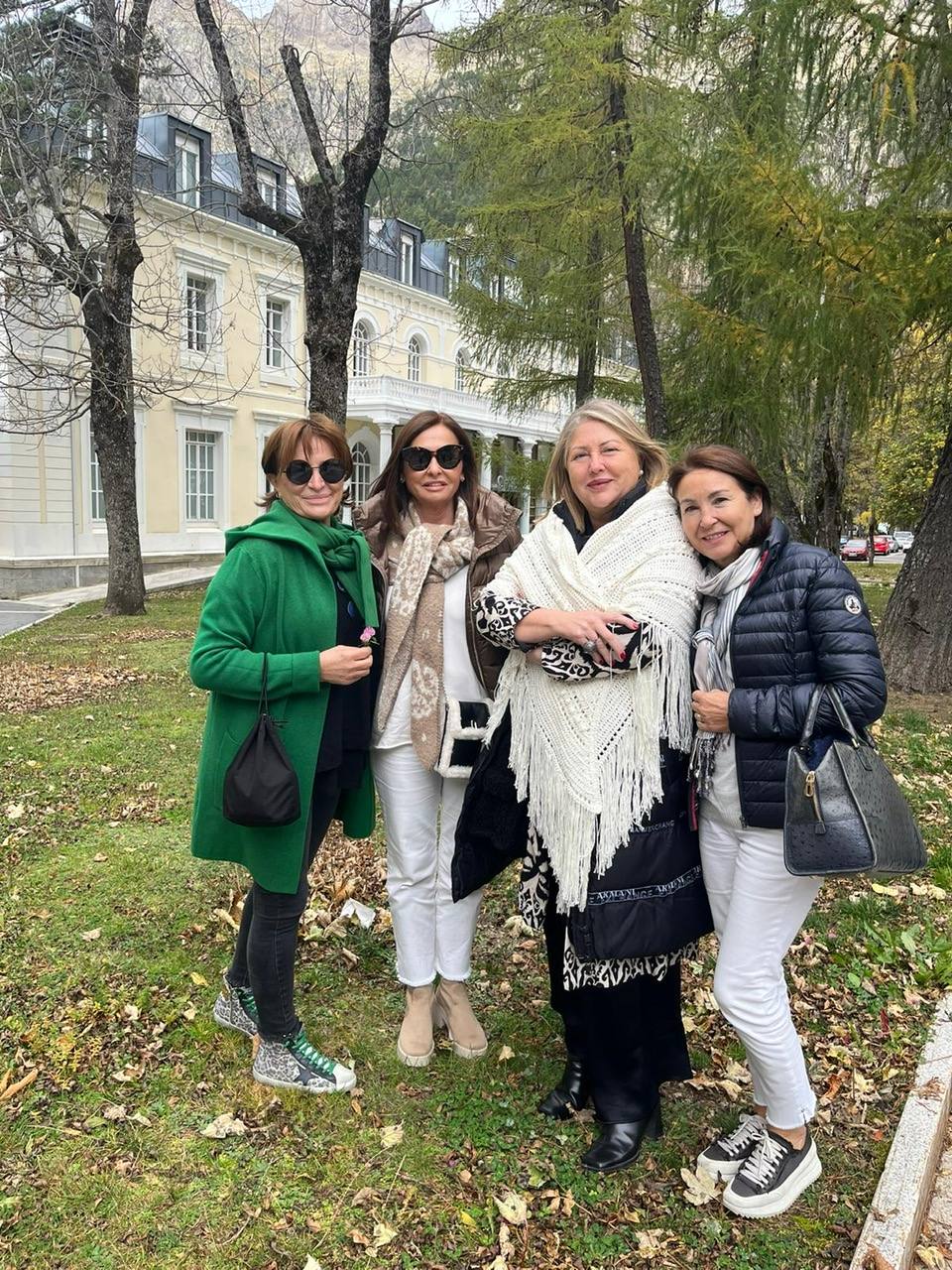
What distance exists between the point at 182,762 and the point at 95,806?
970 millimetres

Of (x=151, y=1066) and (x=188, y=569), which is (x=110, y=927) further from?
(x=188, y=569)

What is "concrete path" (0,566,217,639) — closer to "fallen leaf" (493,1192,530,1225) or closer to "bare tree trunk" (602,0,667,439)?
"bare tree trunk" (602,0,667,439)

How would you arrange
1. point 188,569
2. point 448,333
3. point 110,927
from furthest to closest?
1. point 448,333
2. point 188,569
3. point 110,927

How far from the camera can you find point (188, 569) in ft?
77.0

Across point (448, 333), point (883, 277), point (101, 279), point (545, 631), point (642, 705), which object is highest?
point (448, 333)

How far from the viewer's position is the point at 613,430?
253cm

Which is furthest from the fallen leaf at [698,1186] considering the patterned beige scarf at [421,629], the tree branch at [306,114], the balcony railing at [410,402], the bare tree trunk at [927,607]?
the balcony railing at [410,402]

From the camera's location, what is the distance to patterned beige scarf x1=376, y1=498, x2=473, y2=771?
2.80m

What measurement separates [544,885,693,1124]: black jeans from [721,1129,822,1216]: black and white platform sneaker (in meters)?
0.29

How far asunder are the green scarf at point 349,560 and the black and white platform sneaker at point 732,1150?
1.87m

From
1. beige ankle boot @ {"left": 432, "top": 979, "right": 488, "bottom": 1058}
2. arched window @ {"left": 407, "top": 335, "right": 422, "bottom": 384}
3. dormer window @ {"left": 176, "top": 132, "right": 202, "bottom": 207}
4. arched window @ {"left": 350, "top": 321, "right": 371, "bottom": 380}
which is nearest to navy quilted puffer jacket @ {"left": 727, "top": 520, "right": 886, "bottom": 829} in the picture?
beige ankle boot @ {"left": 432, "top": 979, "right": 488, "bottom": 1058}

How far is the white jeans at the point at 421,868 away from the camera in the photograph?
9.52 feet

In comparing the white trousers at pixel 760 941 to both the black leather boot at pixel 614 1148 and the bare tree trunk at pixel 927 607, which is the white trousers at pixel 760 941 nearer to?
the black leather boot at pixel 614 1148

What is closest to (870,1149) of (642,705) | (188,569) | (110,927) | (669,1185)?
(669,1185)
